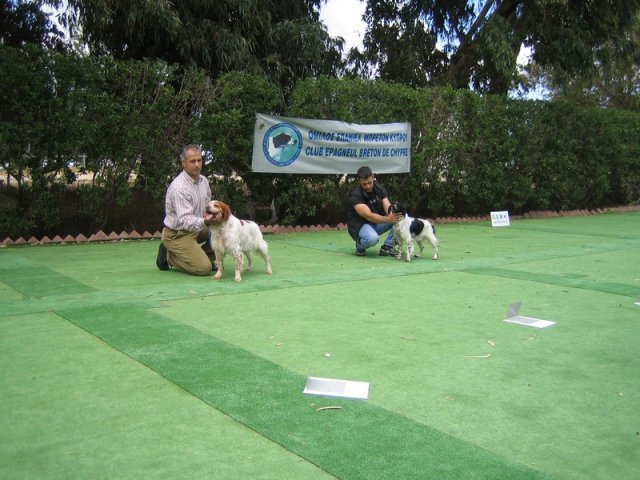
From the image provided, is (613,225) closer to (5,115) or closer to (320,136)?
(320,136)

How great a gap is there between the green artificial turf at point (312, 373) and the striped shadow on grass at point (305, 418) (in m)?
0.01

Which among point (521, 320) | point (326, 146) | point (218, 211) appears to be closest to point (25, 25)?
point (326, 146)

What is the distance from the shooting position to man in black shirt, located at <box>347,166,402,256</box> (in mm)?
8625

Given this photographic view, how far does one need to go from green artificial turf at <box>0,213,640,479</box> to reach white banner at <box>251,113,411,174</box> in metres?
4.62

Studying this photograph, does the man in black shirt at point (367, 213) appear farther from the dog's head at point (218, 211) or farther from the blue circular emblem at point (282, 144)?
the blue circular emblem at point (282, 144)

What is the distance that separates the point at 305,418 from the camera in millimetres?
3146

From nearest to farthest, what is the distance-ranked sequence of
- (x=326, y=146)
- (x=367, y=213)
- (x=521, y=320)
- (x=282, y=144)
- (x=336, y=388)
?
1. (x=336, y=388)
2. (x=521, y=320)
3. (x=367, y=213)
4. (x=282, y=144)
5. (x=326, y=146)

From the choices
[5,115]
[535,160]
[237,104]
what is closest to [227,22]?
[237,104]

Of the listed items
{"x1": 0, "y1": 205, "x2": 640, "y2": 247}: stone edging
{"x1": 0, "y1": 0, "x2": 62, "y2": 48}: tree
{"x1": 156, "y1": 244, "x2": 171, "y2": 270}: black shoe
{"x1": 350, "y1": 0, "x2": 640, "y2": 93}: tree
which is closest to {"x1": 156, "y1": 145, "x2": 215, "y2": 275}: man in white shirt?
{"x1": 156, "y1": 244, "x2": 171, "y2": 270}: black shoe

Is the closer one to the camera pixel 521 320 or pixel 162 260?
pixel 521 320

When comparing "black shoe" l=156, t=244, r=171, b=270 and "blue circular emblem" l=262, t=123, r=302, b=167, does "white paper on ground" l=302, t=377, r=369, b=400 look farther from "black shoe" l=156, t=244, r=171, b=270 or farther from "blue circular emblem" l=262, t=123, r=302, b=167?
"blue circular emblem" l=262, t=123, r=302, b=167

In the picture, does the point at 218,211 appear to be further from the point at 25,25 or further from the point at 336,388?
the point at 25,25

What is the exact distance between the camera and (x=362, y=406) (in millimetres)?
3322

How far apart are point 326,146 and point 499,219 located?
13.3ft
